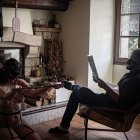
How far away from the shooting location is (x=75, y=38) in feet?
14.8

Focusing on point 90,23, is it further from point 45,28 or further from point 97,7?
point 45,28

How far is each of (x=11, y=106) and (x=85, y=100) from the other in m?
1.11

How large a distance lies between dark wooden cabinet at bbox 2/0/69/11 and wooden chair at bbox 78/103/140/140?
1.80 meters

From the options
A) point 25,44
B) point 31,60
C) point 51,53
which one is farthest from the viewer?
point 51,53

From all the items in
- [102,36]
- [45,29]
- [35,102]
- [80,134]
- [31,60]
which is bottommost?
[80,134]

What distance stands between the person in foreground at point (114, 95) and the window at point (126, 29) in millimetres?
1328

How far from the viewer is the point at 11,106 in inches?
94.0

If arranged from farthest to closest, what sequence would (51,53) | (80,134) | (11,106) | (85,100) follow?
1. (51,53)
2. (80,134)
3. (85,100)
4. (11,106)

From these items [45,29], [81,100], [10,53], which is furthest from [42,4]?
[81,100]

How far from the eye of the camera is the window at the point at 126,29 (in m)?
4.33

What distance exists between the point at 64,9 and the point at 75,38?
1.66 ft

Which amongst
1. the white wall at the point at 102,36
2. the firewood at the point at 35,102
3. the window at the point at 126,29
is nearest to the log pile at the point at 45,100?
the firewood at the point at 35,102

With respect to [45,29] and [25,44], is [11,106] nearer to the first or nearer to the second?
[25,44]

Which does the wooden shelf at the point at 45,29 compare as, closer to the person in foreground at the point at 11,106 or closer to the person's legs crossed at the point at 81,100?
the person's legs crossed at the point at 81,100
